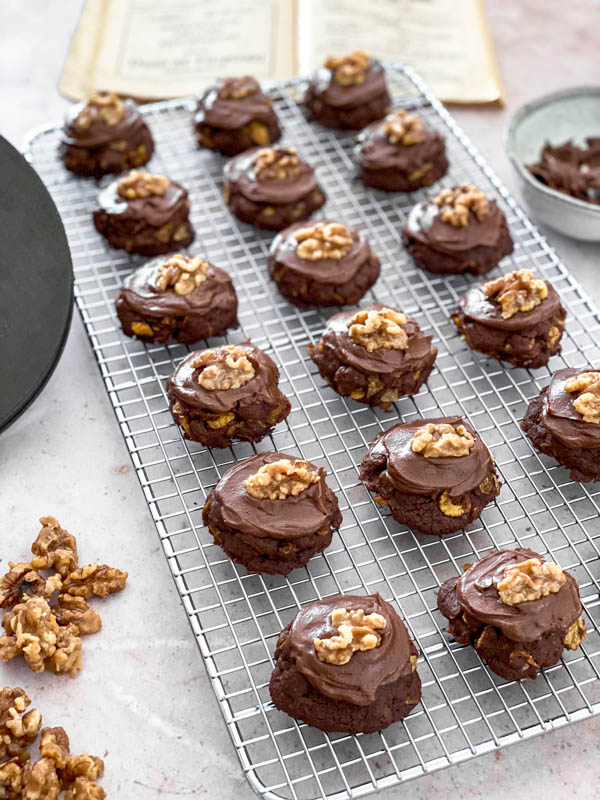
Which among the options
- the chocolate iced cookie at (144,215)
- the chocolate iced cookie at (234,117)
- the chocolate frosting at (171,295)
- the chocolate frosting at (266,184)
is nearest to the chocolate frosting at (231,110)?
the chocolate iced cookie at (234,117)

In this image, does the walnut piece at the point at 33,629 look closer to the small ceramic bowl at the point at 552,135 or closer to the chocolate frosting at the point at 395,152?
the chocolate frosting at the point at 395,152

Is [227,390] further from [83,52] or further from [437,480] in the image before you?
[83,52]

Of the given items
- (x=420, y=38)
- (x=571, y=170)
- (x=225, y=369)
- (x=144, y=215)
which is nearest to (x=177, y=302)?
(x=225, y=369)

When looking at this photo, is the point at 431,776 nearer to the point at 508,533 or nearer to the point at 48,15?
the point at 508,533

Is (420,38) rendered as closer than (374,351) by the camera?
No

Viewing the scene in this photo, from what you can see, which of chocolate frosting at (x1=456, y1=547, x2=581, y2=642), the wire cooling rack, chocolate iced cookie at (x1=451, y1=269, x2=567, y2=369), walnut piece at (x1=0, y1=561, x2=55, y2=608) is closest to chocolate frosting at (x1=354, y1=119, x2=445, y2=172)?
the wire cooling rack

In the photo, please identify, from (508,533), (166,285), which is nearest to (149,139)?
(166,285)
